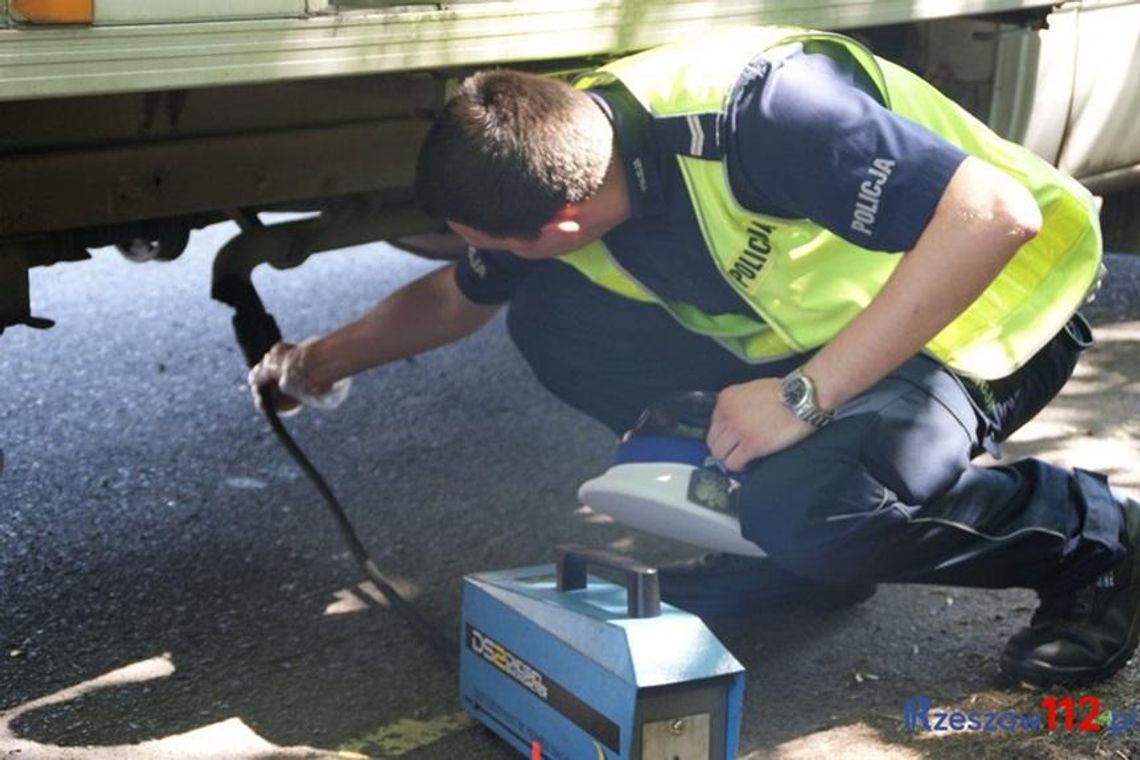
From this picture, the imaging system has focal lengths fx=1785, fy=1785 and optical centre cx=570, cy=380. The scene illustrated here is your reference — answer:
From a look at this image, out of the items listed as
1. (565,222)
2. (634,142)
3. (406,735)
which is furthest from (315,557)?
(634,142)

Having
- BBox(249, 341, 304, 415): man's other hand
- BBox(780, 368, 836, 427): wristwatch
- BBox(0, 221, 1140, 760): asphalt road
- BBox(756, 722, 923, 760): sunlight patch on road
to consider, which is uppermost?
BBox(780, 368, 836, 427): wristwatch

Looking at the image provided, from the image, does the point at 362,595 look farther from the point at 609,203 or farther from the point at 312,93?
the point at 609,203

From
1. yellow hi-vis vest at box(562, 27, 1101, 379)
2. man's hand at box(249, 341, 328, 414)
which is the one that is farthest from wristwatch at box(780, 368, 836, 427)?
man's hand at box(249, 341, 328, 414)

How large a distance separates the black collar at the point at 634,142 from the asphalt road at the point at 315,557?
84cm

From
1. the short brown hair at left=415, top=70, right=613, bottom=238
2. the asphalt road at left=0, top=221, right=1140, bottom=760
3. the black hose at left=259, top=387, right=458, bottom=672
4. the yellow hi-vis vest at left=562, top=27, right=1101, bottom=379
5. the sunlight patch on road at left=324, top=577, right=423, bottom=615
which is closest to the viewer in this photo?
the short brown hair at left=415, top=70, right=613, bottom=238

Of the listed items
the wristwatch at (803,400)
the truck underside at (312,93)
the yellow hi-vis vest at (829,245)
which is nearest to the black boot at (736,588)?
the yellow hi-vis vest at (829,245)

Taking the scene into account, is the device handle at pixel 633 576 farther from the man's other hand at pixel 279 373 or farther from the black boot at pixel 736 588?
the man's other hand at pixel 279 373

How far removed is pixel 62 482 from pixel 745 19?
6.22 feet

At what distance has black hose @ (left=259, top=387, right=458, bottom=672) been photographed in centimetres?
312

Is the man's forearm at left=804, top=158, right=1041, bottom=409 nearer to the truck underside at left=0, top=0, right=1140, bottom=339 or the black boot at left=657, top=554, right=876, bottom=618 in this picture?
the black boot at left=657, top=554, right=876, bottom=618

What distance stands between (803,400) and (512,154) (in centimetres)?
57

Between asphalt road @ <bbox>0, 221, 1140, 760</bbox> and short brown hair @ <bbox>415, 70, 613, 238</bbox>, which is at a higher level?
short brown hair @ <bbox>415, 70, 613, 238</bbox>

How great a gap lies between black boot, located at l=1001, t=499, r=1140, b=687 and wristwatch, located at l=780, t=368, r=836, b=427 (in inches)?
22.5

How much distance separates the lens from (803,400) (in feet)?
8.81
